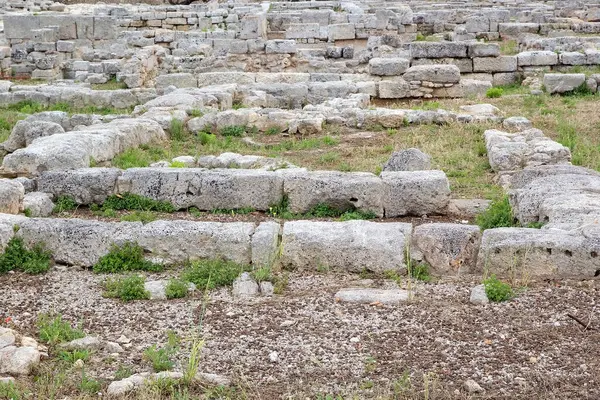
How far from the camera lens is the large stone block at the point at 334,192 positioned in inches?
Result: 356

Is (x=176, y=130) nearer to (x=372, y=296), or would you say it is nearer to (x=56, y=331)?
(x=372, y=296)

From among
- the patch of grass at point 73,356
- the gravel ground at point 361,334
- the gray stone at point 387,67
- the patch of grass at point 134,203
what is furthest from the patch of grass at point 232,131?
the patch of grass at point 73,356

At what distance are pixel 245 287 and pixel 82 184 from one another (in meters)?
3.37

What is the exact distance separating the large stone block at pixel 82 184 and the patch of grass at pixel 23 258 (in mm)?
1787

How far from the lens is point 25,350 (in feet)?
18.6

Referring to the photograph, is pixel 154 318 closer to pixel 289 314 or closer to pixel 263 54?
pixel 289 314

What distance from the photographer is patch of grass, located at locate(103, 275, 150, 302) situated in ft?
22.8

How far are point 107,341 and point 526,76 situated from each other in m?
16.1

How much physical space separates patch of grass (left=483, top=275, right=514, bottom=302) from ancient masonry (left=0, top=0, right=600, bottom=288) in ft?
1.44

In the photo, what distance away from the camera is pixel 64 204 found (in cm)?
957

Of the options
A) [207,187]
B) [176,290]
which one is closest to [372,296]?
[176,290]

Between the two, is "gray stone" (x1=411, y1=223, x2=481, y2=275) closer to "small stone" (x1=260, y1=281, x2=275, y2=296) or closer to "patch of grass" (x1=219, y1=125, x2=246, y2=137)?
"small stone" (x1=260, y1=281, x2=275, y2=296)

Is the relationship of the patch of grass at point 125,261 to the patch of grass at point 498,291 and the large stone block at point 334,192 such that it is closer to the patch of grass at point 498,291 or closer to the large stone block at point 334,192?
the large stone block at point 334,192

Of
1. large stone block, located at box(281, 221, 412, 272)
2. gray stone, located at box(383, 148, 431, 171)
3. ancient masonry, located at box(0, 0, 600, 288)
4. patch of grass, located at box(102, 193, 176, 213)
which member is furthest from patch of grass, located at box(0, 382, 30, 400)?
gray stone, located at box(383, 148, 431, 171)
